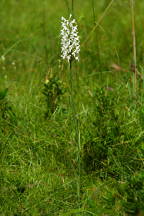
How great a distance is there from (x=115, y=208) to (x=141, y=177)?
0.75 ft

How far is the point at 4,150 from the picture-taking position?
2.90 metres

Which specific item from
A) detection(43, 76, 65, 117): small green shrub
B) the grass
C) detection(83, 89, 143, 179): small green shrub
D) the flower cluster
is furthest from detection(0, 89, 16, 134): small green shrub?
the flower cluster

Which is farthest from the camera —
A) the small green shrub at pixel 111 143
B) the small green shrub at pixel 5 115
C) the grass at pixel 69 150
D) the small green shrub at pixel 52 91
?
the small green shrub at pixel 52 91

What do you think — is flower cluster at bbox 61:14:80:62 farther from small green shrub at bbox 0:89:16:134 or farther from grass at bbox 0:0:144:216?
small green shrub at bbox 0:89:16:134

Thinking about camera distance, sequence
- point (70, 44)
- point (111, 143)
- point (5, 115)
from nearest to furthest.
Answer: point (70, 44)
point (111, 143)
point (5, 115)

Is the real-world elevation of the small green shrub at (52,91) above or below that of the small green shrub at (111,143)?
above

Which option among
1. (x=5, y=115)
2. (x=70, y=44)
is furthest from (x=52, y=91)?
(x=70, y=44)

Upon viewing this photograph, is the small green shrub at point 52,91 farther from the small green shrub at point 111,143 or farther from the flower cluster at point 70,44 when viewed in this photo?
the flower cluster at point 70,44

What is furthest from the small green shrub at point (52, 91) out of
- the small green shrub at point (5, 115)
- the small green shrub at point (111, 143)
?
the small green shrub at point (111, 143)

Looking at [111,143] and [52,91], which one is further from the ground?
[52,91]

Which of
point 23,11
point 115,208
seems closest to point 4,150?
point 115,208

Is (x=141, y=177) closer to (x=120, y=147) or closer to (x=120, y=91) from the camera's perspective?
(x=120, y=147)

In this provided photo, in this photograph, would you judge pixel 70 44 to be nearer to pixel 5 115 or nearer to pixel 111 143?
pixel 111 143

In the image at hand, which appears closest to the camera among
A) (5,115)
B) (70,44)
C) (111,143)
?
(70,44)
